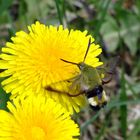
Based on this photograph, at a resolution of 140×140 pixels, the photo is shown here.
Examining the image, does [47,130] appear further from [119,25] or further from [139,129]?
[119,25]

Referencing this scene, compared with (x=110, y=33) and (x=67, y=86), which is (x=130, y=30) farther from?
(x=67, y=86)

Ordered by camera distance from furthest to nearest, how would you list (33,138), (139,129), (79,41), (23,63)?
(139,129), (79,41), (23,63), (33,138)

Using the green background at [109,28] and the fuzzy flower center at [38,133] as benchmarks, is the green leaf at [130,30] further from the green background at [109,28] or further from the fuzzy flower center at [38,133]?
the fuzzy flower center at [38,133]

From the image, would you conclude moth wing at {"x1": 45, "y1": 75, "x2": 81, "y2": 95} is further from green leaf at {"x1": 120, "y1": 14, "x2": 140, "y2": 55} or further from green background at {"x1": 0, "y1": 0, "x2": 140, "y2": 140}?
green leaf at {"x1": 120, "y1": 14, "x2": 140, "y2": 55}

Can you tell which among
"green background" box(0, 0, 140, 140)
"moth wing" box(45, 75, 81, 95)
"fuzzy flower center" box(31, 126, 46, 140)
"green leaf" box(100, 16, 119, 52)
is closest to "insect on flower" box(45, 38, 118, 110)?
"moth wing" box(45, 75, 81, 95)

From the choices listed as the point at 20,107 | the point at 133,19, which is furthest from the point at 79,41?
the point at 133,19
